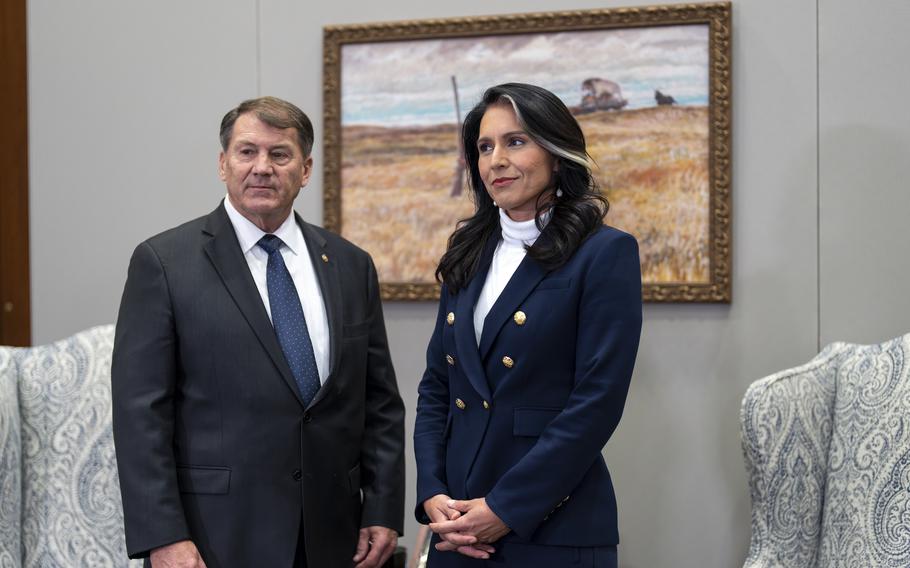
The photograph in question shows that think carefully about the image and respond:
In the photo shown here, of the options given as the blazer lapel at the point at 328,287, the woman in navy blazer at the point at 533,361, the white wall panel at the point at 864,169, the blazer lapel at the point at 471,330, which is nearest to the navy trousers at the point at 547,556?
the woman in navy blazer at the point at 533,361

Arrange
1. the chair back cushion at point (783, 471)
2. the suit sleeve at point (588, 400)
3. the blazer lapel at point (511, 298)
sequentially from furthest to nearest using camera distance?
1. the chair back cushion at point (783, 471)
2. the blazer lapel at point (511, 298)
3. the suit sleeve at point (588, 400)

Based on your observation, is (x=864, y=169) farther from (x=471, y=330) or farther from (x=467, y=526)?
(x=467, y=526)

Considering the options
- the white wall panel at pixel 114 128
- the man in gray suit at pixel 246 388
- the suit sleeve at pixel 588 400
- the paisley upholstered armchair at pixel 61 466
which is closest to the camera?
the suit sleeve at pixel 588 400

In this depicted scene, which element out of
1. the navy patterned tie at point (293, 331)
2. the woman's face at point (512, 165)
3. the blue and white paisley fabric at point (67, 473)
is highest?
the woman's face at point (512, 165)

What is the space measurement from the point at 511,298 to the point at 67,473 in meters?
1.50

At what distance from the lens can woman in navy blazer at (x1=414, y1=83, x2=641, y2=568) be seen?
179 centimetres

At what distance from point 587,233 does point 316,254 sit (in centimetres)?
69

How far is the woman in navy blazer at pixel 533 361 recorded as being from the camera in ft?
5.88

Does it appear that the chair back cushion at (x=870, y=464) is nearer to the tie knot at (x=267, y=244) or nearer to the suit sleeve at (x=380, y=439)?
the suit sleeve at (x=380, y=439)

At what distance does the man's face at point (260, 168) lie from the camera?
6.92ft

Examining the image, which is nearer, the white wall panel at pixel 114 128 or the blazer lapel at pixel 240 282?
the blazer lapel at pixel 240 282

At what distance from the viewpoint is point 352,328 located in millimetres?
2197

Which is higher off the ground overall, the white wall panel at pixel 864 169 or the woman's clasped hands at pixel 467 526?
the white wall panel at pixel 864 169

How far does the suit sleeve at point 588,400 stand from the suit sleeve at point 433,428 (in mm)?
170
